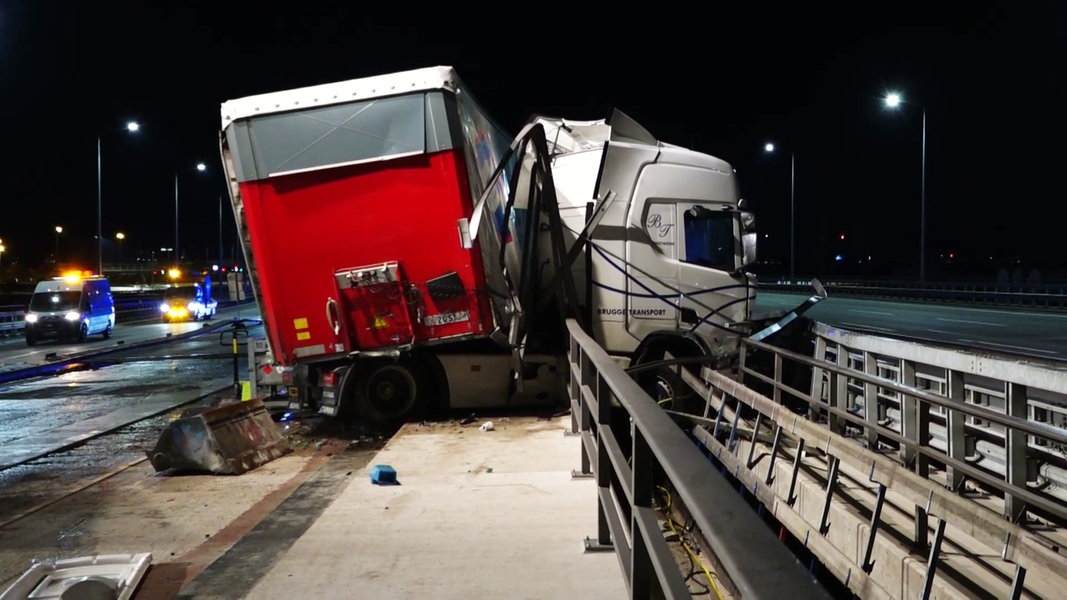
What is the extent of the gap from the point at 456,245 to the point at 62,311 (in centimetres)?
2391


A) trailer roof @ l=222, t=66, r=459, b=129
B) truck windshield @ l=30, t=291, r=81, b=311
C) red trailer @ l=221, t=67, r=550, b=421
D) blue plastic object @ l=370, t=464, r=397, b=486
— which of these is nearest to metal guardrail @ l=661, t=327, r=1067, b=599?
blue plastic object @ l=370, t=464, r=397, b=486

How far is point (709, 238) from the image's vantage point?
1045 cm

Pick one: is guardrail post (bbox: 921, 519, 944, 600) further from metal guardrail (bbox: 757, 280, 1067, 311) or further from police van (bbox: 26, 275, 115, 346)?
metal guardrail (bbox: 757, 280, 1067, 311)

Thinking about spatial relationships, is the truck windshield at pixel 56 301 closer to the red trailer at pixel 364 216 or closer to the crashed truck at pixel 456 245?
the crashed truck at pixel 456 245

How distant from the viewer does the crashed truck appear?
29.1 ft

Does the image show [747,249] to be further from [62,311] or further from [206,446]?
[62,311]

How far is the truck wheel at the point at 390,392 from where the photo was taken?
10.1 m

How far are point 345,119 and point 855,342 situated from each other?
5710mm

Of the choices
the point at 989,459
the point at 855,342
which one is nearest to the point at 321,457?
the point at 855,342

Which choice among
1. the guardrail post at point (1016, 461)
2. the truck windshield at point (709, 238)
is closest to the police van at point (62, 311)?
the truck windshield at point (709, 238)

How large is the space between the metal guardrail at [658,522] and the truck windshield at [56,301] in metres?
27.9

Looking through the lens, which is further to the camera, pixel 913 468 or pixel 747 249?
pixel 747 249

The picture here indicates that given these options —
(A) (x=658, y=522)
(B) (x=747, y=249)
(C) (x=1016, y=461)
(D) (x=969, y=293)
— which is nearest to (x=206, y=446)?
(A) (x=658, y=522)

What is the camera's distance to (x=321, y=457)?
30.8 feet
